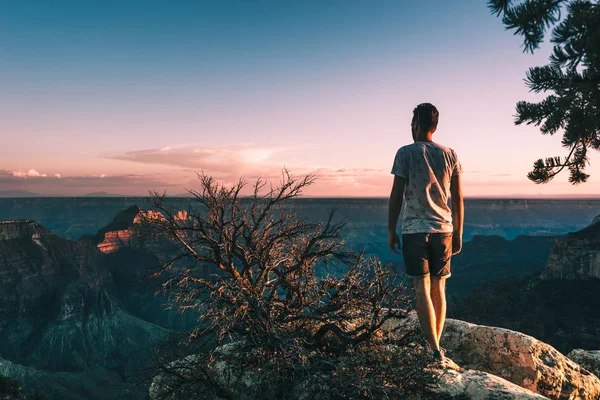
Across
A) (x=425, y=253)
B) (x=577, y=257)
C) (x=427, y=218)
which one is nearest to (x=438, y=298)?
(x=425, y=253)

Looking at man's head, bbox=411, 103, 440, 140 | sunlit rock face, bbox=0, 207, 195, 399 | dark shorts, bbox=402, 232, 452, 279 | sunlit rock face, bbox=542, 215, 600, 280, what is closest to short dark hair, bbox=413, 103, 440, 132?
man's head, bbox=411, 103, 440, 140

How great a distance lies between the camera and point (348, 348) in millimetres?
4609

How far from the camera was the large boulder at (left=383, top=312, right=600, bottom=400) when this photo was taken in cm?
510

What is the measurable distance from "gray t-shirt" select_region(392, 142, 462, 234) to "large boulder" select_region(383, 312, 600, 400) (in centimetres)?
186

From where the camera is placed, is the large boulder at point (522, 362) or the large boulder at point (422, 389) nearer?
the large boulder at point (422, 389)

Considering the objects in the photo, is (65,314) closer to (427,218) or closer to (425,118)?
(427,218)

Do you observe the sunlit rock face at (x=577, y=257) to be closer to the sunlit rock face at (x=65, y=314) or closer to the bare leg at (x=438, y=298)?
the sunlit rock face at (x=65, y=314)

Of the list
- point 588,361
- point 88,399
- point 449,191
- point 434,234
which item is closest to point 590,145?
point 588,361

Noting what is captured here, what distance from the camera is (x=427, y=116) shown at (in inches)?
173

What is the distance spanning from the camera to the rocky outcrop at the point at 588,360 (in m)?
7.14

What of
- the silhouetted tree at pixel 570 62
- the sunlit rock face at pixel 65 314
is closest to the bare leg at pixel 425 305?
the silhouetted tree at pixel 570 62

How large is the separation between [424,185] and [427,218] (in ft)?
1.21

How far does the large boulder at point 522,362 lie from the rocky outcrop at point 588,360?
197 centimetres

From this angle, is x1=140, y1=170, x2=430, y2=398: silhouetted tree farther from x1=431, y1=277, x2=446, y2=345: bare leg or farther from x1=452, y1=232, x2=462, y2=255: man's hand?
x1=452, y1=232, x2=462, y2=255: man's hand
